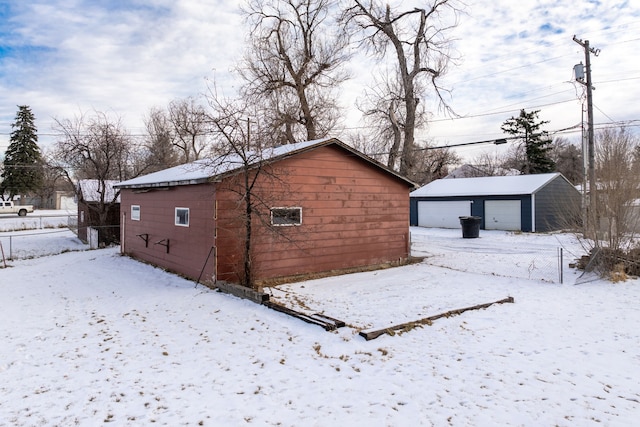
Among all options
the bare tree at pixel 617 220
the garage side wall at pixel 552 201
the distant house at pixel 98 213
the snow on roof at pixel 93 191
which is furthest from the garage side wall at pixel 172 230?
the garage side wall at pixel 552 201

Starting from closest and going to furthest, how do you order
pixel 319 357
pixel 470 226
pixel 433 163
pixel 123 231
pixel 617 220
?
pixel 319 357 → pixel 617 220 → pixel 123 231 → pixel 470 226 → pixel 433 163

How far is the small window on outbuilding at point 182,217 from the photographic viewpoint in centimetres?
961

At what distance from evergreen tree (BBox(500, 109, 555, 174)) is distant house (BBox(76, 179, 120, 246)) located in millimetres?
33578

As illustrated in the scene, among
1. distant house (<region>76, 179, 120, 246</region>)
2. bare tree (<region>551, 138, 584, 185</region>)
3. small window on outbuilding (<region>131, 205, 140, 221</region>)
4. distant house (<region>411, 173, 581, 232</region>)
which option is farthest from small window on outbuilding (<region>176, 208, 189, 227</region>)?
bare tree (<region>551, 138, 584, 185</region>)

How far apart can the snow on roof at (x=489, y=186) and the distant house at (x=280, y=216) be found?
12.7 meters

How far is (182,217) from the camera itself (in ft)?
→ 32.2

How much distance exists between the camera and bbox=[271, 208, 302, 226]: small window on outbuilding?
9383 millimetres

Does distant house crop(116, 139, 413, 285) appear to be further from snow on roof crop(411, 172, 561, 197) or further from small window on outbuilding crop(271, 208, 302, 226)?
snow on roof crop(411, 172, 561, 197)

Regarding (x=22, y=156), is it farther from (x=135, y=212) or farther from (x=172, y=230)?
(x=172, y=230)

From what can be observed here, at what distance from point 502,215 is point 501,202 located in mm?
741

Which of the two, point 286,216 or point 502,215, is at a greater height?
point 286,216

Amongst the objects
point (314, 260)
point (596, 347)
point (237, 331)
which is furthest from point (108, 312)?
point (596, 347)

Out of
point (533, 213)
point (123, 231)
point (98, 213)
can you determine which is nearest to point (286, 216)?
point (123, 231)

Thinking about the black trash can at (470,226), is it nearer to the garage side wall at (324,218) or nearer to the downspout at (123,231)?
the garage side wall at (324,218)
